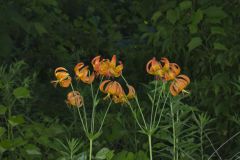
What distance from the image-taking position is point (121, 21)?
7305 mm

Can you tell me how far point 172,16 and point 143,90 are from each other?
65 centimetres

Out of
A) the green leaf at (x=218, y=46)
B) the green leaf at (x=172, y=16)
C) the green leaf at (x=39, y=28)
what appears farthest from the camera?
the green leaf at (x=39, y=28)

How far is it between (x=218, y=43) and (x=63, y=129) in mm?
1153

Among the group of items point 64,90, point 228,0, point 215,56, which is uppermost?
point 228,0

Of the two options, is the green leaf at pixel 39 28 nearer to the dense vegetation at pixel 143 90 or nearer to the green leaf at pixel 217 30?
the dense vegetation at pixel 143 90

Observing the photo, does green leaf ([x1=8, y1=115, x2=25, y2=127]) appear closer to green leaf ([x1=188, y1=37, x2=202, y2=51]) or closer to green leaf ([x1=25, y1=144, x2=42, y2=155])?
green leaf ([x1=25, y1=144, x2=42, y2=155])

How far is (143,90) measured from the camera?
473 cm

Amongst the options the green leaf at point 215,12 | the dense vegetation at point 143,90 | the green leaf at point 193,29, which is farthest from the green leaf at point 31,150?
the green leaf at point 215,12

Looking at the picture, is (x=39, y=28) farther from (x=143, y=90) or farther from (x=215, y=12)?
(x=215, y=12)

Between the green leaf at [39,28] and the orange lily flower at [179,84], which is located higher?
the orange lily flower at [179,84]

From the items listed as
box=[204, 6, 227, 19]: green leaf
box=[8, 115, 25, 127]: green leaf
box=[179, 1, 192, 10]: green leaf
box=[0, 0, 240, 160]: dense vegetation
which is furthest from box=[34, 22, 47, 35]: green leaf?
box=[8, 115, 25, 127]: green leaf

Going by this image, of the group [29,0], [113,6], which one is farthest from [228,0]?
[113,6]

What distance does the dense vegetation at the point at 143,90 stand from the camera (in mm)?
3271

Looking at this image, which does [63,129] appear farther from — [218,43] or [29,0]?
[29,0]
